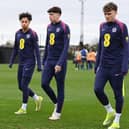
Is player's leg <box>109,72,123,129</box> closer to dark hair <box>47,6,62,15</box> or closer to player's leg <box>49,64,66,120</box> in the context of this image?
player's leg <box>49,64,66,120</box>

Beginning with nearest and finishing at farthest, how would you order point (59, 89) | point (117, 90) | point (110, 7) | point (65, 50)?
point (110, 7)
point (117, 90)
point (65, 50)
point (59, 89)

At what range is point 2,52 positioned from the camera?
215ft

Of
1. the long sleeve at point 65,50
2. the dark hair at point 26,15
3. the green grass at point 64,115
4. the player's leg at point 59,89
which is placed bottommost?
the green grass at point 64,115

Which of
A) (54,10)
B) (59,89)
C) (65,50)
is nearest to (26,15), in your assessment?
(54,10)

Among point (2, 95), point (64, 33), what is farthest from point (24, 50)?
point (2, 95)

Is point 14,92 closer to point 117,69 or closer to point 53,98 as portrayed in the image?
point 53,98

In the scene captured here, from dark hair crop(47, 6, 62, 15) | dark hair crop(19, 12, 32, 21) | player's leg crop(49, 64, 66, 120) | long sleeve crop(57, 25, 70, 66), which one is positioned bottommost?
player's leg crop(49, 64, 66, 120)

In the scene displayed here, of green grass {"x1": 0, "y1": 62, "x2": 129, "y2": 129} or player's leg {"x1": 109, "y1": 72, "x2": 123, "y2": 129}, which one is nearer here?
player's leg {"x1": 109, "y1": 72, "x2": 123, "y2": 129}

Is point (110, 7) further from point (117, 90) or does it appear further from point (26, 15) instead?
point (26, 15)

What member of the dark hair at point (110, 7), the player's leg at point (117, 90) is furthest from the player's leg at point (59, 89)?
the dark hair at point (110, 7)

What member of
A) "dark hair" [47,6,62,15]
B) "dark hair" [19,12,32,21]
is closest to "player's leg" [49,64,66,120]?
"dark hair" [47,6,62,15]

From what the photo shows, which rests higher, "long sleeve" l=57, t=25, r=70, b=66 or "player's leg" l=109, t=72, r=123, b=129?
"long sleeve" l=57, t=25, r=70, b=66

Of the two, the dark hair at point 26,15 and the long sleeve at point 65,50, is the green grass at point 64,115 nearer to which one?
the long sleeve at point 65,50

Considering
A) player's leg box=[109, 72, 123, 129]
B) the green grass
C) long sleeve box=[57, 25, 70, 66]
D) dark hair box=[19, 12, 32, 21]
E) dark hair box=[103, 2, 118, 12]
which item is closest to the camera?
dark hair box=[103, 2, 118, 12]
